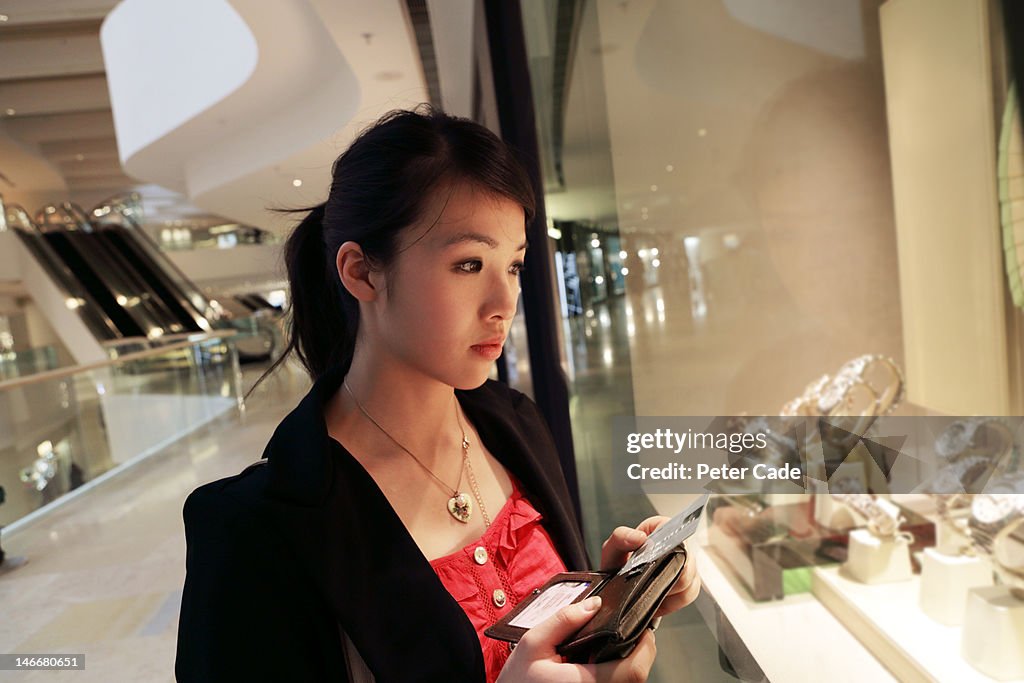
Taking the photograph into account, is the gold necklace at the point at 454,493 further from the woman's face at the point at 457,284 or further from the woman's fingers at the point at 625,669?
the woman's fingers at the point at 625,669

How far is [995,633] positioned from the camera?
0.86m

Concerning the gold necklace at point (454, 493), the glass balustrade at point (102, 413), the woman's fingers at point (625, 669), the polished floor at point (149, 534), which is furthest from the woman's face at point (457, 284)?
the glass balustrade at point (102, 413)

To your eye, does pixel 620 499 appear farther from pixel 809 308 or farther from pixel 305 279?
pixel 305 279

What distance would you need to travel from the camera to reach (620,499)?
1.71 meters

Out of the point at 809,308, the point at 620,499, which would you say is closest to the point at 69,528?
the point at 620,499

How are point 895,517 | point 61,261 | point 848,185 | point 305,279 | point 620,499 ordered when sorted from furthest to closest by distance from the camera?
point 61,261, point 620,499, point 848,185, point 895,517, point 305,279

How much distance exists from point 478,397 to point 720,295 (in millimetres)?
917

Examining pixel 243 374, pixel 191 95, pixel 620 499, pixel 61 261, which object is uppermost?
pixel 191 95

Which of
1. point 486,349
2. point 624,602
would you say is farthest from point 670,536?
point 486,349

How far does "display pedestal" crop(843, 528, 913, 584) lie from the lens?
1.36 metres

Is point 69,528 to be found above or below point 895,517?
below

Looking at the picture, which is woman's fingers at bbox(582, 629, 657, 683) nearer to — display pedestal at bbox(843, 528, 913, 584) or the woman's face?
the woman's face

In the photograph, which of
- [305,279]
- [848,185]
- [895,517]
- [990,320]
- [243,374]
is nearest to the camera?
[990,320]

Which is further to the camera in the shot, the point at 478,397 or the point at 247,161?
the point at 247,161
